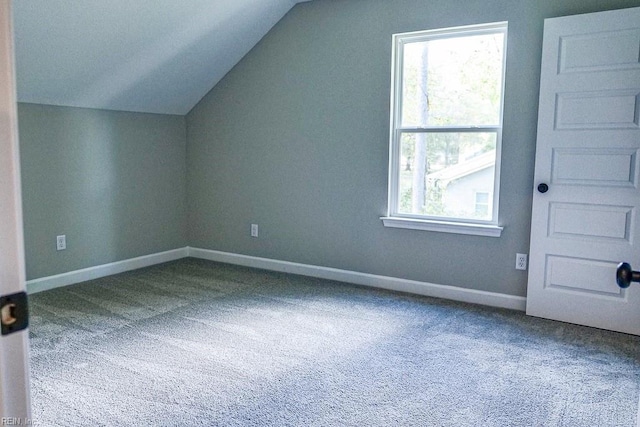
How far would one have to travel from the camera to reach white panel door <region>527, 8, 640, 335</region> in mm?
3123

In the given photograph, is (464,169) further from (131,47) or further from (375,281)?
(131,47)

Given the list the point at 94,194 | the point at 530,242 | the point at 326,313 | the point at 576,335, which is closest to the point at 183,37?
the point at 94,194

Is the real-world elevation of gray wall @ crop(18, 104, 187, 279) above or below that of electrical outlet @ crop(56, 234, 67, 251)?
above

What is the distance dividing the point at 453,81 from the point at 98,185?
310cm

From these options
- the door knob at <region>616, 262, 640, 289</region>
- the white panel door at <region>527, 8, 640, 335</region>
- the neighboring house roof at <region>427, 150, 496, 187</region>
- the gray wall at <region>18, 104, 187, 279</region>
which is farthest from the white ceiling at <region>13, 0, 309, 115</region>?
the door knob at <region>616, 262, 640, 289</region>

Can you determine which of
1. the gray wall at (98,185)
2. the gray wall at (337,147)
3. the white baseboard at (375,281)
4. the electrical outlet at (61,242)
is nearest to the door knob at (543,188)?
the gray wall at (337,147)

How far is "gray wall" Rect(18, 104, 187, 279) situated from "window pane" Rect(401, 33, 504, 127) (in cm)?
245

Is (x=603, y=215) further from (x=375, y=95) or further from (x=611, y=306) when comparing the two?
(x=375, y=95)

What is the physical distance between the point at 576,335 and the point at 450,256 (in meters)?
1.04

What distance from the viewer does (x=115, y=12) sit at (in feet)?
11.0

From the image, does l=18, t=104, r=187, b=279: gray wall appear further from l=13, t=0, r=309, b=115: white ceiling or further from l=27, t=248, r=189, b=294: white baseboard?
l=13, t=0, r=309, b=115: white ceiling

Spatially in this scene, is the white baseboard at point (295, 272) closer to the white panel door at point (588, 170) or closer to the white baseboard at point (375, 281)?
the white baseboard at point (375, 281)

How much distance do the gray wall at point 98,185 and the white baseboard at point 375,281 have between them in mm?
637

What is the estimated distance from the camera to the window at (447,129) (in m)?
3.68
